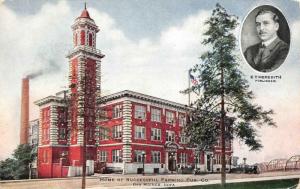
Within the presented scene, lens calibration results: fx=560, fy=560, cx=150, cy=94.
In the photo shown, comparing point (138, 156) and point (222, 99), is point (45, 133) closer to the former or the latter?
point (138, 156)

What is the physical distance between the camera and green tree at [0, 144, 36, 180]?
6934 millimetres

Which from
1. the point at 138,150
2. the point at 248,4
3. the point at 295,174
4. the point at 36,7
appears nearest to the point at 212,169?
the point at 138,150

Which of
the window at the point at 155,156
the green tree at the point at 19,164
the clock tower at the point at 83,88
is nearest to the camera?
the green tree at the point at 19,164

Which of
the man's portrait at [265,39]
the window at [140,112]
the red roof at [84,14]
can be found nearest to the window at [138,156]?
the window at [140,112]

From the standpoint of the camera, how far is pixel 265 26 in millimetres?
9492

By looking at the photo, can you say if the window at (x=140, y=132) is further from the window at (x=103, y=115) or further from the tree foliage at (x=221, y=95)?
the tree foliage at (x=221, y=95)

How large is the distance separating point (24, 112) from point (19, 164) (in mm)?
661

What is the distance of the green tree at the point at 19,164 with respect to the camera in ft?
22.7

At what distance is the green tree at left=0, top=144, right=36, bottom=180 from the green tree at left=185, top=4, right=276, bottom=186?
2823 mm

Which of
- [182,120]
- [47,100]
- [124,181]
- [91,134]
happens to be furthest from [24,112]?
[182,120]

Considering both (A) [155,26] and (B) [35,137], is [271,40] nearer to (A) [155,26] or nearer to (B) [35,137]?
(A) [155,26]

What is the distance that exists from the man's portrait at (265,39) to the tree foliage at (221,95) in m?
0.28

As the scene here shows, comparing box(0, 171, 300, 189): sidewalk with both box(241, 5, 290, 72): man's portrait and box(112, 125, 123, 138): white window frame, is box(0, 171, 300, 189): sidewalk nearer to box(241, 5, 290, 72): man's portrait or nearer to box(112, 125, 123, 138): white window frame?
box(112, 125, 123, 138): white window frame

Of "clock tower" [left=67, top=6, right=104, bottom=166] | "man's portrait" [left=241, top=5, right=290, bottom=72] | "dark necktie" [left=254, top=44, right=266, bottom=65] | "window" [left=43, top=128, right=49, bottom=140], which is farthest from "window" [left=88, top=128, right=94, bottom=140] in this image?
"dark necktie" [left=254, top=44, right=266, bottom=65]
